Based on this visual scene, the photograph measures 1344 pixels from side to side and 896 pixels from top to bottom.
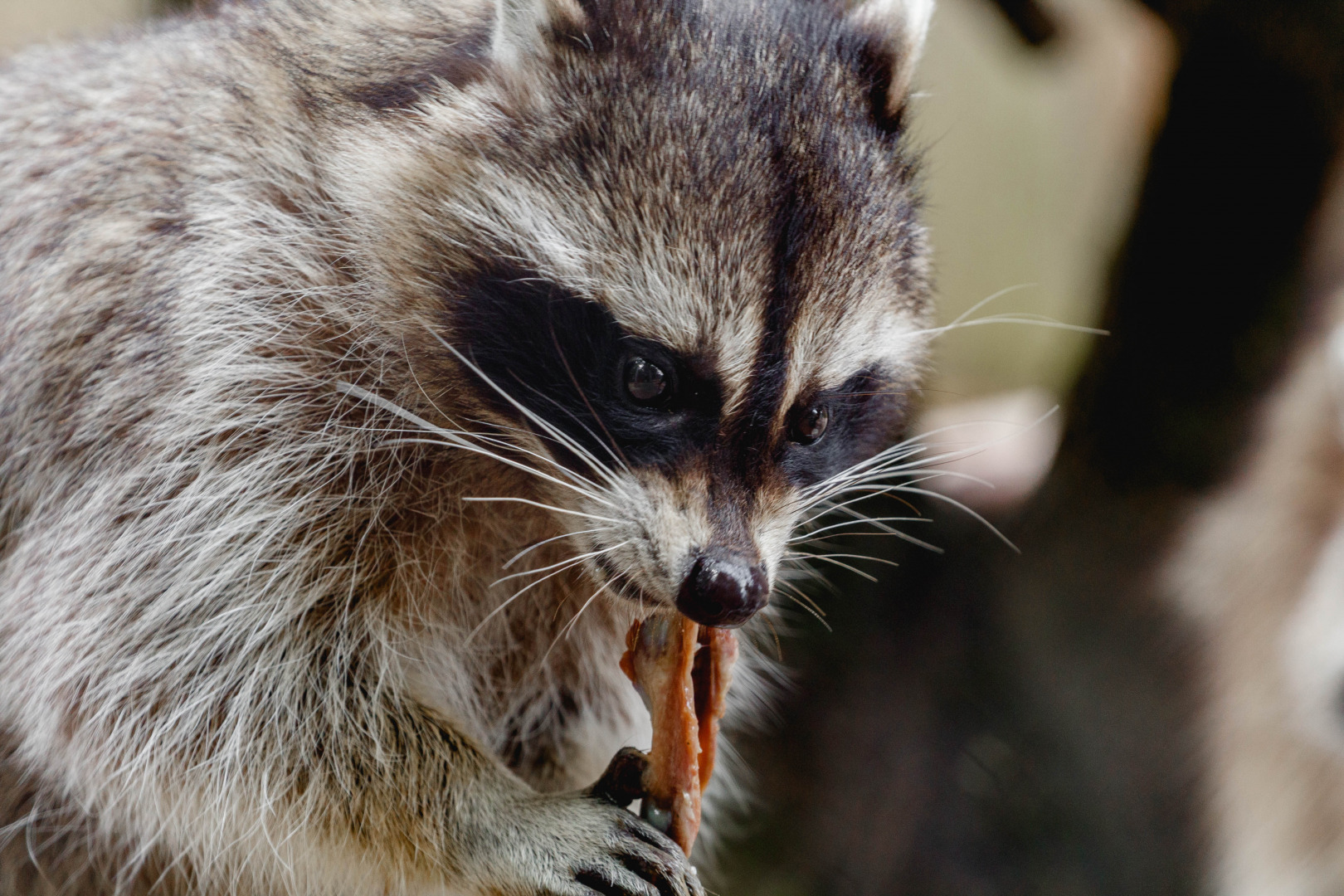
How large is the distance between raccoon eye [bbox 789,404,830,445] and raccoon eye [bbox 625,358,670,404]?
219mm

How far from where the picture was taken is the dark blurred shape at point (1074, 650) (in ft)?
11.4

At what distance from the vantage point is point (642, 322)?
1.65 metres

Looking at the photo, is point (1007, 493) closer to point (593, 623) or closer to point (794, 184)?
point (593, 623)

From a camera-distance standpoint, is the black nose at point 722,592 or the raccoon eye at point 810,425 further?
the raccoon eye at point 810,425

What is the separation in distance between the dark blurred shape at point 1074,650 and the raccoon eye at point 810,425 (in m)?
2.06

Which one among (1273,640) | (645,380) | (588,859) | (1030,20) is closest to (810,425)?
(645,380)

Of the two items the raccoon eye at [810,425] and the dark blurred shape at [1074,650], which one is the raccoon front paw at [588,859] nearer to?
the raccoon eye at [810,425]

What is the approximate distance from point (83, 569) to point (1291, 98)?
295 centimetres

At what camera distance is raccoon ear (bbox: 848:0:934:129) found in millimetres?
1926

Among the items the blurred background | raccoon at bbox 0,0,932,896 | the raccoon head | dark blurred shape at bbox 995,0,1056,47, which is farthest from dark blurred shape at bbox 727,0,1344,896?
the raccoon head

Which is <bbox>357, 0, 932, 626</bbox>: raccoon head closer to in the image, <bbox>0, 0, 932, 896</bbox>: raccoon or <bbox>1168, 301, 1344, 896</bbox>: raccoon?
<bbox>0, 0, 932, 896</bbox>: raccoon

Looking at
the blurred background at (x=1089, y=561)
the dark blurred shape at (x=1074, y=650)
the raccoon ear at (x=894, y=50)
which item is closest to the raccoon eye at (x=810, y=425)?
the raccoon ear at (x=894, y=50)

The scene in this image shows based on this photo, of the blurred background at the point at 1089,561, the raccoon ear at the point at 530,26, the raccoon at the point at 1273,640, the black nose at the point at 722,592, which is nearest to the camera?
the black nose at the point at 722,592

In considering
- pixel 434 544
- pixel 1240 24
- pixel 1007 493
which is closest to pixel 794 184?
pixel 434 544
